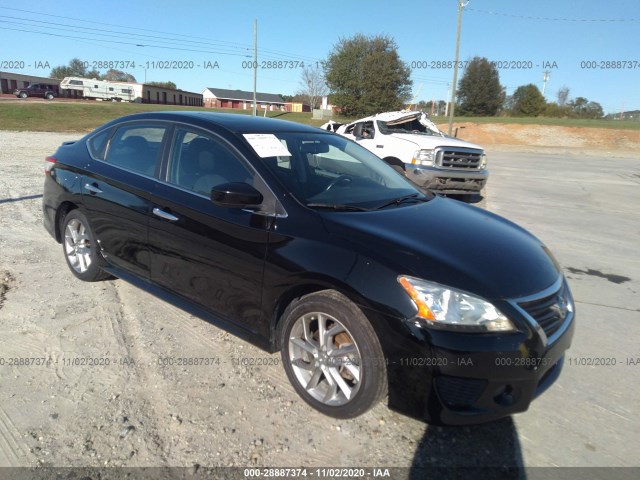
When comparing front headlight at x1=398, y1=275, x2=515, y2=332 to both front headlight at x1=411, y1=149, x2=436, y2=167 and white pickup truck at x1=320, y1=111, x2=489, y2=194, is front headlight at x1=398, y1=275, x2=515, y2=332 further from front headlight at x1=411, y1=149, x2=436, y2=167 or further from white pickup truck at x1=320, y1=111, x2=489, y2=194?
front headlight at x1=411, y1=149, x2=436, y2=167

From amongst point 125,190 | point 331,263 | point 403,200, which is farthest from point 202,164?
point 403,200

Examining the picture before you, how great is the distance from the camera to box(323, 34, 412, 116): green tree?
141 ft

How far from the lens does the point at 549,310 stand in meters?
2.53

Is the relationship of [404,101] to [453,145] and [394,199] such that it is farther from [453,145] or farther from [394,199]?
[394,199]

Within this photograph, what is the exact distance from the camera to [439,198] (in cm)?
374

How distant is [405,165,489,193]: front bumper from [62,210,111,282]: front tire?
622cm

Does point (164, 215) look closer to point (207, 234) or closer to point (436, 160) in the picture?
point (207, 234)

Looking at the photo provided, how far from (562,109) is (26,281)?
264ft

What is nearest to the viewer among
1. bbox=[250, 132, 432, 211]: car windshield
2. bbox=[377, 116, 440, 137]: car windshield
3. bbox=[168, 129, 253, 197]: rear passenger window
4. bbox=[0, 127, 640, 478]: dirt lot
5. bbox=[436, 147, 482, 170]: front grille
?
bbox=[0, 127, 640, 478]: dirt lot

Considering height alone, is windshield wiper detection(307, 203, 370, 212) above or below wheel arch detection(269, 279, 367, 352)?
above

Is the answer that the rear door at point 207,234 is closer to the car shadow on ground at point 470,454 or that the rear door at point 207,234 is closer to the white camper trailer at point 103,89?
→ the car shadow on ground at point 470,454

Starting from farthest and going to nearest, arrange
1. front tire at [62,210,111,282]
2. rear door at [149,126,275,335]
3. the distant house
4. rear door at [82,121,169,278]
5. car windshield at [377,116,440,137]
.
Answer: the distant house → car windshield at [377,116,440,137] → front tire at [62,210,111,282] → rear door at [82,121,169,278] → rear door at [149,126,275,335]

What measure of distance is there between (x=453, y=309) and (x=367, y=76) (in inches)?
1742

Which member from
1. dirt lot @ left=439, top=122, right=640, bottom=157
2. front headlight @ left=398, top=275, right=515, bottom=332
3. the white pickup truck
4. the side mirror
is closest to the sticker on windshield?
the side mirror
